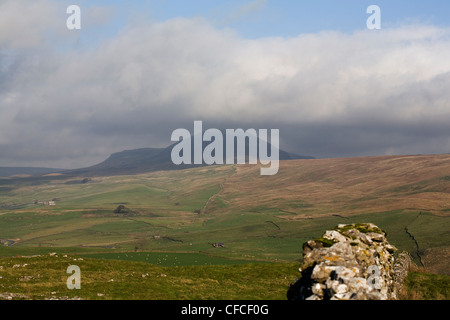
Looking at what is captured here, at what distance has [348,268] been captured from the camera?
73.4ft

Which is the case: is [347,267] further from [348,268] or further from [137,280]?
[137,280]

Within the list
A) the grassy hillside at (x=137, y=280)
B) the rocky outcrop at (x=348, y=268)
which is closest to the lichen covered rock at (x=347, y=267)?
the rocky outcrop at (x=348, y=268)

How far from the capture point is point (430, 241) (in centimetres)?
15875

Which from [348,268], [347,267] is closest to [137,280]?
[347,267]

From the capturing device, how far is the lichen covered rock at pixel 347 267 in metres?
20.2

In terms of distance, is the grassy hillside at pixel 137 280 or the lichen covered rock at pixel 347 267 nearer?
the lichen covered rock at pixel 347 267

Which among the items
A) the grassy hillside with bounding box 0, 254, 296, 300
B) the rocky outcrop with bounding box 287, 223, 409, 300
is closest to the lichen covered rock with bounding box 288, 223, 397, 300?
the rocky outcrop with bounding box 287, 223, 409, 300

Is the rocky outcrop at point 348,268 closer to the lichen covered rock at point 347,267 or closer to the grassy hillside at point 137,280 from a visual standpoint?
the lichen covered rock at point 347,267

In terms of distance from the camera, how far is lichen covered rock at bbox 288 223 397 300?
20.2 m

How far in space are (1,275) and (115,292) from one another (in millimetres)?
15473

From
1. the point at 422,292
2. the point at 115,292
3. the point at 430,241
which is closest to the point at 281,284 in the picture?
the point at 422,292

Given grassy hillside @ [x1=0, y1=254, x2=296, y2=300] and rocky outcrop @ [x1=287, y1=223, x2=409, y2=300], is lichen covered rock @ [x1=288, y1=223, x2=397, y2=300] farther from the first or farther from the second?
grassy hillside @ [x1=0, y1=254, x2=296, y2=300]
